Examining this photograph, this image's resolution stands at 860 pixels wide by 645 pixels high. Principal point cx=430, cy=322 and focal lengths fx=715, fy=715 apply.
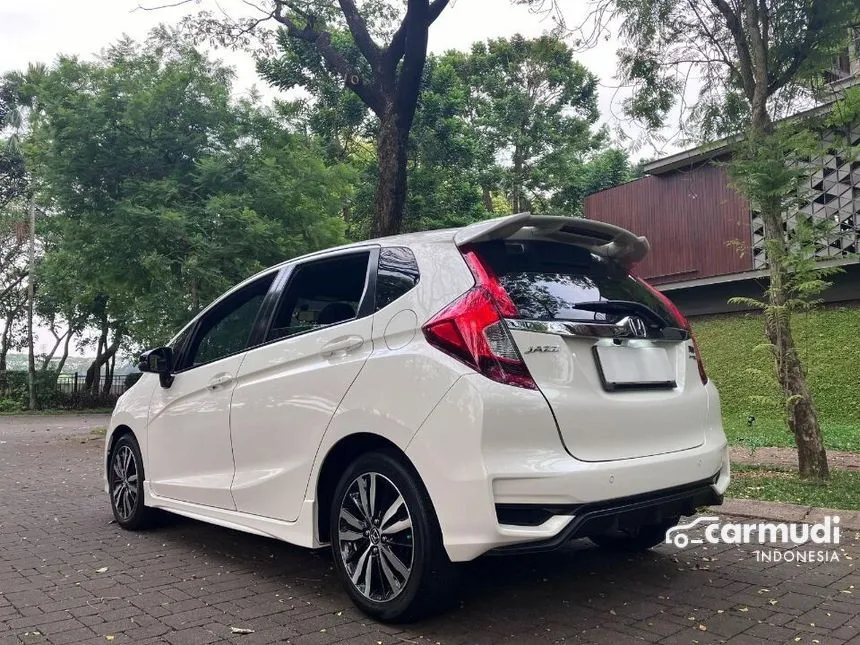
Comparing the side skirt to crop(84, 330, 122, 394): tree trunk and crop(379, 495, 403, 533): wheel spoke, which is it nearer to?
crop(379, 495, 403, 533): wheel spoke

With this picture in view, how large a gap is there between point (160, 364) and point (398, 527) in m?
2.57

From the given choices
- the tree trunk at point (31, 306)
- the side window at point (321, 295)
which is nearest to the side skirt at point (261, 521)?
the side window at point (321, 295)

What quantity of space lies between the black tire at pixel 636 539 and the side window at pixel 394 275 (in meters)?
2.03

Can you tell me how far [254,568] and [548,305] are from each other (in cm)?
251

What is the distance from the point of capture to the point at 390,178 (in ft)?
34.5

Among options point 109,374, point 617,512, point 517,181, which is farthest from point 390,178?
point 109,374

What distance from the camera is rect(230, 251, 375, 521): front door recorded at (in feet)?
11.7

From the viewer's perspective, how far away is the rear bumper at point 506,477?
9.36ft

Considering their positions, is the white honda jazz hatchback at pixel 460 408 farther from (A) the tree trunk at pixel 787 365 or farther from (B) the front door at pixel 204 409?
(A) the tree trunk at pixel 787 365

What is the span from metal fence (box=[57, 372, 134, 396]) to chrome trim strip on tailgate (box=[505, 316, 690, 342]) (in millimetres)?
26569

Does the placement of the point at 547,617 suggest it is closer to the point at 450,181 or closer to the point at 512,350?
the point at 512,350

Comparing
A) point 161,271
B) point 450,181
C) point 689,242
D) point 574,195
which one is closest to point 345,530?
point 161,271

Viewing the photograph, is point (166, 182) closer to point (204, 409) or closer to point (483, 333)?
point (204, 409)

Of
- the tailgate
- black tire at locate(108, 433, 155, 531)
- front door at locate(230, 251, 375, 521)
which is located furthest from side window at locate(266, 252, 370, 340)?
black tire at locate(108, 433, 155, 531)
